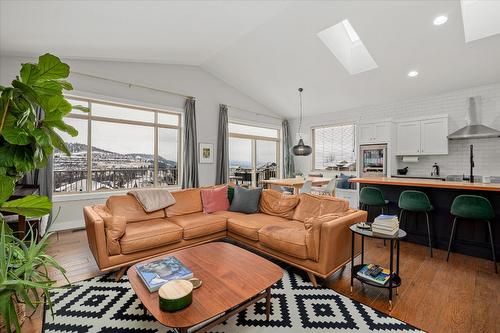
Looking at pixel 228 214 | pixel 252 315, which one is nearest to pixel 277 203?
pixel 228 214

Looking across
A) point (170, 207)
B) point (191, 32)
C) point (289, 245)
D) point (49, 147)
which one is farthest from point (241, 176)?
point (49, 147)

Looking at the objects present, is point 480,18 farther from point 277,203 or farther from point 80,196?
point 80,196

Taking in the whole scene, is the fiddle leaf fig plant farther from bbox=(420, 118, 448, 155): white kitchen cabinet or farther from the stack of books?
bbox=(420, 118, 448, 155): white kitchen cabinet

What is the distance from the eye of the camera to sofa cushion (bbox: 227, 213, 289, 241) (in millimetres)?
3061

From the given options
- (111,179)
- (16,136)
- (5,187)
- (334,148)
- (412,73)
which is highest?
(412,73)

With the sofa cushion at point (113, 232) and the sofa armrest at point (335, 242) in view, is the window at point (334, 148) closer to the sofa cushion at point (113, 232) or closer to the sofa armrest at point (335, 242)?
the sofa armrest at point (335, 242)

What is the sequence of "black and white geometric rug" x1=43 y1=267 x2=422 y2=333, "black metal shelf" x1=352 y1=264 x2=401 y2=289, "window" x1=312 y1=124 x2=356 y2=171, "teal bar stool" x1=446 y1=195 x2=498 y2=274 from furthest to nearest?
"window" x1=312 y1=124 x2=356 y2=171, "teal bar stool" x1=446 y1=195 x2=498 y2=274, "black metal shelf" x1=352 y1=264 x2=401 y2=289, "black and white geometric rug" x1=43 y1=267 x2=422 y2=333

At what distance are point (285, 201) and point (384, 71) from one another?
341 centimetres

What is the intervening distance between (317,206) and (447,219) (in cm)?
197

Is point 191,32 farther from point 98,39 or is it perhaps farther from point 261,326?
point 261,326

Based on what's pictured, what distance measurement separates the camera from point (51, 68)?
1185mm

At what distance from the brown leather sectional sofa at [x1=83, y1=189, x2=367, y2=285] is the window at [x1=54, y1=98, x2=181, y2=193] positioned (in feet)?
6.29

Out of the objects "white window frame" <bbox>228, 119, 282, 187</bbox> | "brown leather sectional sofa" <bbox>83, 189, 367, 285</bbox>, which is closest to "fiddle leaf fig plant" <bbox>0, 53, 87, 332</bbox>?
"brown leather sectional sofa" <bbox>83, 189, 367, 285</bbox>

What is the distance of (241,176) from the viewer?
7.05 meters
